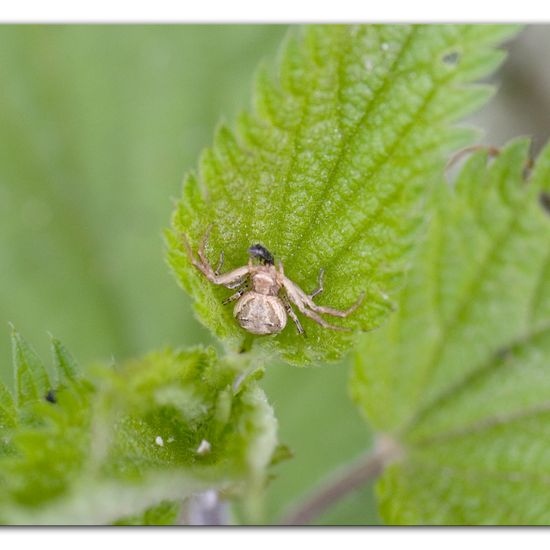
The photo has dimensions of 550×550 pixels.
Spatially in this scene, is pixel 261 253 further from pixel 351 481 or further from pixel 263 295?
pixel 351 481

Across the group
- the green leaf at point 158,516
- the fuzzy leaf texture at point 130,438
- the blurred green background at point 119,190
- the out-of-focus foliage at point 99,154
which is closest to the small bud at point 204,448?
the fuzzy leaf texture at point 130,438

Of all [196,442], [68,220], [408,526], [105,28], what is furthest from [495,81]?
[196,442]

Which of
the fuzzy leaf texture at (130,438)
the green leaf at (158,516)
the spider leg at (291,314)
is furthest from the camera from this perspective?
the spider leg at (291,314)

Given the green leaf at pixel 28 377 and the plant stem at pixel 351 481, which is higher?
the green leaf at pixel 28 377

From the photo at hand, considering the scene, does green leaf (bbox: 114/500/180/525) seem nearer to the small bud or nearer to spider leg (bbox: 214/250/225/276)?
the small bud

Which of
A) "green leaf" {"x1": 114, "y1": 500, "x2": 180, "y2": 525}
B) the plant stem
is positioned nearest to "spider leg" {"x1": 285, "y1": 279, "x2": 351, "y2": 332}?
"green leaf" {"x1": 114, "y1": 500, "x2": 180, "y2": 525}

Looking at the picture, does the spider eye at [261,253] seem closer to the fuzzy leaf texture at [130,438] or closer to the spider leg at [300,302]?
the spider leg at [300,302]
